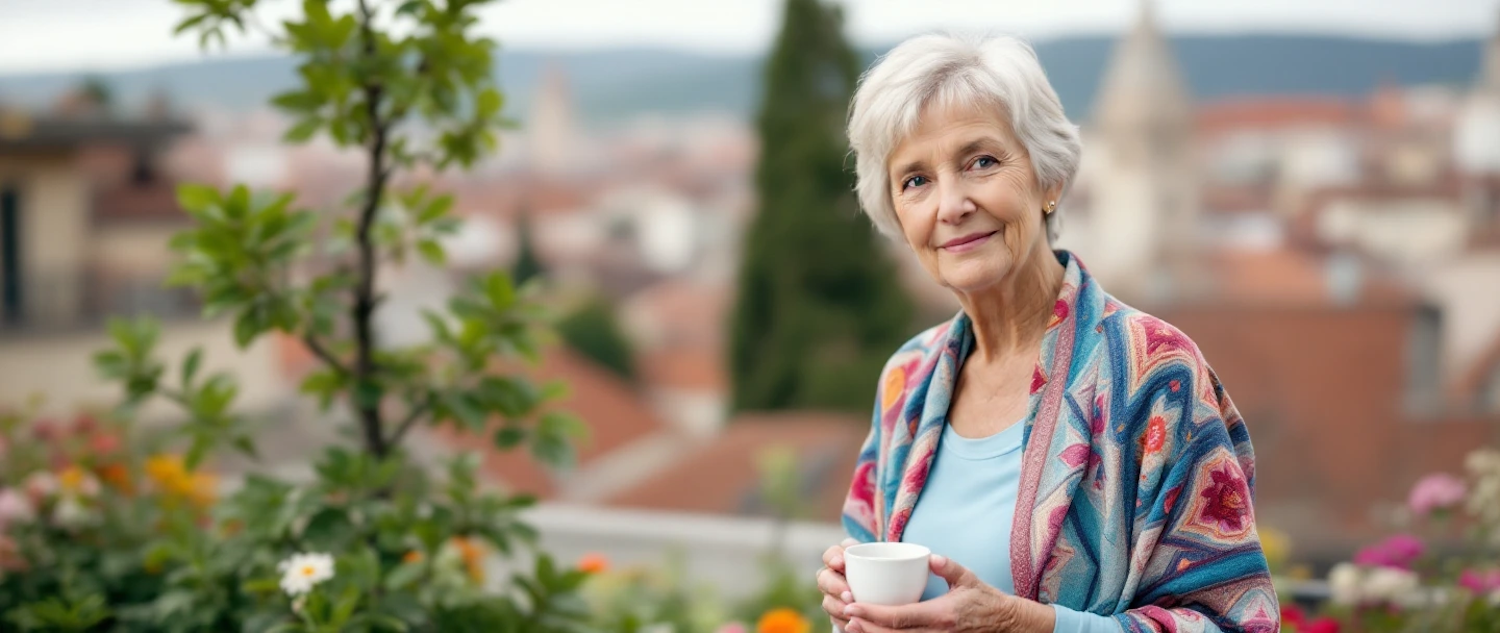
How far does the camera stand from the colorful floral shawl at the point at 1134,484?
4.00 ft

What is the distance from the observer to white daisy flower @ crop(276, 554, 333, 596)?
5.87ft

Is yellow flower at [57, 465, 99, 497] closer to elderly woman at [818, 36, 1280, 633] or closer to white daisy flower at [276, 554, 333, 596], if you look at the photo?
white daisy flower at [276, 554, 333, 596]

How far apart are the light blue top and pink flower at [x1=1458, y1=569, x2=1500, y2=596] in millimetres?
1241

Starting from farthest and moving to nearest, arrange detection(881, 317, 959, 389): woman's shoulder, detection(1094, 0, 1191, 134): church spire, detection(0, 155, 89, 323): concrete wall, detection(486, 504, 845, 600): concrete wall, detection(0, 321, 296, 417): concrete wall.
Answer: detection(1094, 0, 1191, 134): church spire
detection(0, 155, 89, 323): concrete wall
detection(0, 321, 296, 417): concrete wall
detection(486, 504, 845, 600): concrete wall
detection(881, 317, 959, 389): woman's shoulder

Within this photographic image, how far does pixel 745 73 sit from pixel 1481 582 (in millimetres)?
43745

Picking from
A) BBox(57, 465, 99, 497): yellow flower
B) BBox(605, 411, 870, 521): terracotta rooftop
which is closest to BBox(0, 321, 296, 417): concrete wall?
BBox(605, 411, 870, 521): terracotta rooftop

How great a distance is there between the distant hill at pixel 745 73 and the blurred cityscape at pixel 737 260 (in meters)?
0.37

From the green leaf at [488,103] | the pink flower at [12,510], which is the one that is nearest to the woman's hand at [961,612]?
the green leaf at [488,103]

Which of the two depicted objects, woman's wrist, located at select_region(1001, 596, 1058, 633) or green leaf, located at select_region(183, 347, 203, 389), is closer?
woman's wrist, located at select_region(1001, 596, 1058, 633)

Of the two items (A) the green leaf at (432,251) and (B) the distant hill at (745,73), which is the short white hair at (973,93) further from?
(B) the distant hill at (745,73)

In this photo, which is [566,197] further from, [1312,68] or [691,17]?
[1312,68]

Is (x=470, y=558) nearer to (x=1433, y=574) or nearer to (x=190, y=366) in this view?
(x=190, y=366)

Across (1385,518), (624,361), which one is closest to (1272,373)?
(1385,518)

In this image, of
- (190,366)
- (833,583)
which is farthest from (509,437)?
(833,583)
